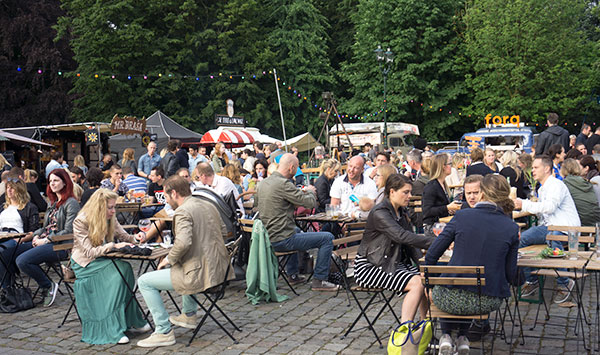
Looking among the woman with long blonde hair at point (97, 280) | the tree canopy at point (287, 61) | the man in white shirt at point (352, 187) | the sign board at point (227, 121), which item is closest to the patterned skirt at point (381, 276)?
the woman with long blonde hair at point (97, 280)

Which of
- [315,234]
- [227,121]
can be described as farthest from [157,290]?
[227,121]

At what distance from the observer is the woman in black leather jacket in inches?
219

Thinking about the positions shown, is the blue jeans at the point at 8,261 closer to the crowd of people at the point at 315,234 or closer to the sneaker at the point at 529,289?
the crowd of people at the point at 315,234

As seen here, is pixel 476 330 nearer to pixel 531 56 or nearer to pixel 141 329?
pixel 141 329

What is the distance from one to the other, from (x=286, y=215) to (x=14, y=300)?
324 cm

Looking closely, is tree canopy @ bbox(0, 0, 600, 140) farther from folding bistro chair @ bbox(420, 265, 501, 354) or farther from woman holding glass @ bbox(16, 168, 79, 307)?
folding bistro chair @ bbox(420, 265, 501, 354)

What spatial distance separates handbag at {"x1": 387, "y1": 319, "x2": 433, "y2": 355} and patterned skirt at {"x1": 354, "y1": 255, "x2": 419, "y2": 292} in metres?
0.58

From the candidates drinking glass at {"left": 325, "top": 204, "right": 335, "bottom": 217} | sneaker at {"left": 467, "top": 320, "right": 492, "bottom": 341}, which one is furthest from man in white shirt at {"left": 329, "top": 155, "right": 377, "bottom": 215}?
sneaker at {"left": 467, "top": 320, "right": 492, "bottom": 341}

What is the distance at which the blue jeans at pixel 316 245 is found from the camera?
7.85 metres

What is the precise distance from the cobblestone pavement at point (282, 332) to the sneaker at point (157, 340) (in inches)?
2.3

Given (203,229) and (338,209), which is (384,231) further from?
(338,209)

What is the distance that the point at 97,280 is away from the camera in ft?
20.4

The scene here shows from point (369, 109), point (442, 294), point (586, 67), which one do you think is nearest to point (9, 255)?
point (442, 294)

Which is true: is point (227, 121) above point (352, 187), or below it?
above
